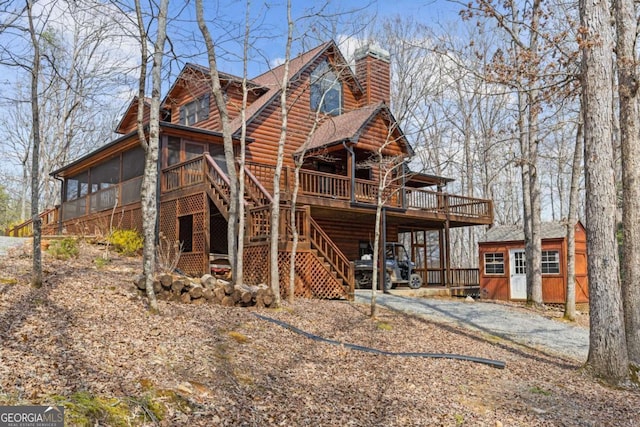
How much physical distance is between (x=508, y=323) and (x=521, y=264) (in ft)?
28.8

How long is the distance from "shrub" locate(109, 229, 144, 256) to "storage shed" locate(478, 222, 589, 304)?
1435 centimetres

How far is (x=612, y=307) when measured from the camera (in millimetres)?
8156

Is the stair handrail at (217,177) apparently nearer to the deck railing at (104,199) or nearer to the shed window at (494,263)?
the deck railing at (104,199)

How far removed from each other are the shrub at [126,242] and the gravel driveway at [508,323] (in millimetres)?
6679

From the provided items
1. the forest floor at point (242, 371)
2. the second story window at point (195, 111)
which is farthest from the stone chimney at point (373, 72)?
the forest floor at point (242, 371)

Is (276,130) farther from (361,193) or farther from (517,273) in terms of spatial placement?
(517,273)

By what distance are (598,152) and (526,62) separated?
2.57 m

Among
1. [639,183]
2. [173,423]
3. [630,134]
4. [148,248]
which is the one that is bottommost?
[173,423]

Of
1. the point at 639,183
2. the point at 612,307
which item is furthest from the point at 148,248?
the point at 639,183

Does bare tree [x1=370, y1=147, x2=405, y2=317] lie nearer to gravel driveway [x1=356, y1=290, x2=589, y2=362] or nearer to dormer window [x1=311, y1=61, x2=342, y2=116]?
gravel driveway [x1=356, y1=290, x2=589, y2=362]

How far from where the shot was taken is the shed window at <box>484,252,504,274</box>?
21719 mm

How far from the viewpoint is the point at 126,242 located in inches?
590

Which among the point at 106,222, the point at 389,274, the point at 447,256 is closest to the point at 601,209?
the point at 389,274

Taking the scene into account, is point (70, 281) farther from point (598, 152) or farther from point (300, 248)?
point (598, 152)
